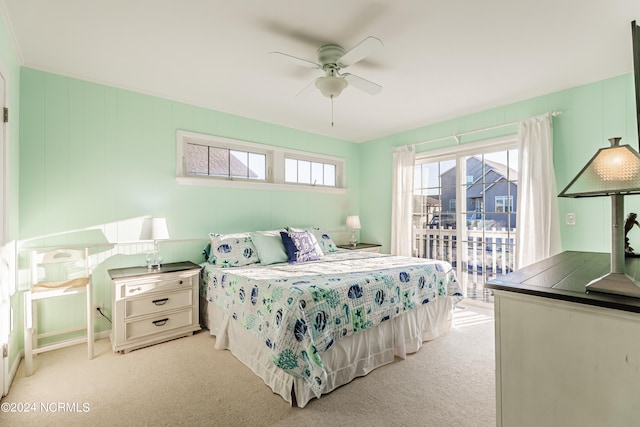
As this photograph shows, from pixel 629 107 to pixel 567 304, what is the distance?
2896 millimetres

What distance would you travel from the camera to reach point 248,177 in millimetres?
4031

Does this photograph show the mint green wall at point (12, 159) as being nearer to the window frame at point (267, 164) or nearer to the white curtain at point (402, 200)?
the window frame at point (267, 164)

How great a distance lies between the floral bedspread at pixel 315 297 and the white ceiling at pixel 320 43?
185cm

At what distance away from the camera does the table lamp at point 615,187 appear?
102 cm

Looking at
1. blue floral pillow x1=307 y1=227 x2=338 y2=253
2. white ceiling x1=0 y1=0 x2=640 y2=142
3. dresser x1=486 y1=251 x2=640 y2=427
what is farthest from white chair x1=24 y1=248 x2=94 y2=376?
dresser x1=486 y1=251 x2=640 y2=427

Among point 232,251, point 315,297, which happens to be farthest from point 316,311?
point 232,251

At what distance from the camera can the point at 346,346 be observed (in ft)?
7.33

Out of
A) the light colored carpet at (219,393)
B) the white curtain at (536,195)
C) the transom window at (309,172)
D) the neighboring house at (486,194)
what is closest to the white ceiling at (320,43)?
the white curtain at (536,195)

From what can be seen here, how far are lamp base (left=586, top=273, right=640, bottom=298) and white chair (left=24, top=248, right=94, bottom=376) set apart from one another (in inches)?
128

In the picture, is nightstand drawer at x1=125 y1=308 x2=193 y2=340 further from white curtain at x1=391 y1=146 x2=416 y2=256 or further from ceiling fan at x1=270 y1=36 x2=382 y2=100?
white curtain at x1=391 y1=146 x2=416 y2=256

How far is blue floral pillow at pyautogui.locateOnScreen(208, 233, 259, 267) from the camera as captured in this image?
3164 millimetres

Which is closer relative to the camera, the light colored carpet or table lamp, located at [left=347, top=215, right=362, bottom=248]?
the light colored carpet

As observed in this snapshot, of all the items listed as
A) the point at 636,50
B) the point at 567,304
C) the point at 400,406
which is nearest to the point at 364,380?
the point at 400,406

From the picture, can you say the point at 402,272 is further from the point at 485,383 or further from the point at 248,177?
the point at 248,177
